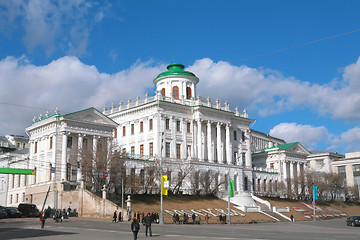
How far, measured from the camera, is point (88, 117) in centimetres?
6844

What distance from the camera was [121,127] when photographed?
86.1 meters

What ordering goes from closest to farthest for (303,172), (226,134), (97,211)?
1. (97,211)
2. (226,134)
3. (303,172)

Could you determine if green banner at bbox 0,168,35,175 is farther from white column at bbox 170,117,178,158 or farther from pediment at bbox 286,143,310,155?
pediment at bbox 286,143,310,155

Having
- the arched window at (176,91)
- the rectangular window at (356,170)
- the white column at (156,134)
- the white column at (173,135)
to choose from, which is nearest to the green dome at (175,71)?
the arched window at (176,91)

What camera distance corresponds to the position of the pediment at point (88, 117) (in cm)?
6694

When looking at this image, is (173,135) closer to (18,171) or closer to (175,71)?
(175,71)

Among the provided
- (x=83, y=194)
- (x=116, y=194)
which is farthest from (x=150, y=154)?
(x=83, y=194)

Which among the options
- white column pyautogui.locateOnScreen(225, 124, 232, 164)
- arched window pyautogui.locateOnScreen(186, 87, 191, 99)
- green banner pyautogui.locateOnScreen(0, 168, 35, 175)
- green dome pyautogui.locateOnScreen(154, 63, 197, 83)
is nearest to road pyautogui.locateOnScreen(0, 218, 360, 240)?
green banner pyautogui.locateOnScreen(0, 168, 35, 175)

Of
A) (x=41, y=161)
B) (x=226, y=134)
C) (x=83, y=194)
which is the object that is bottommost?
(x=83, y=194)

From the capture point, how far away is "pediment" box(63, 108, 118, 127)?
66.9 metres

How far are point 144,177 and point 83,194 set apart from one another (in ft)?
41.2

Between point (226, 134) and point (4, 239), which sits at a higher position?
point (226, 134)

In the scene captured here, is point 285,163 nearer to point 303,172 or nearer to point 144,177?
point 303,172

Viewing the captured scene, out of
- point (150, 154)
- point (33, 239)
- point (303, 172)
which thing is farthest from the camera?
point (303, 172)
